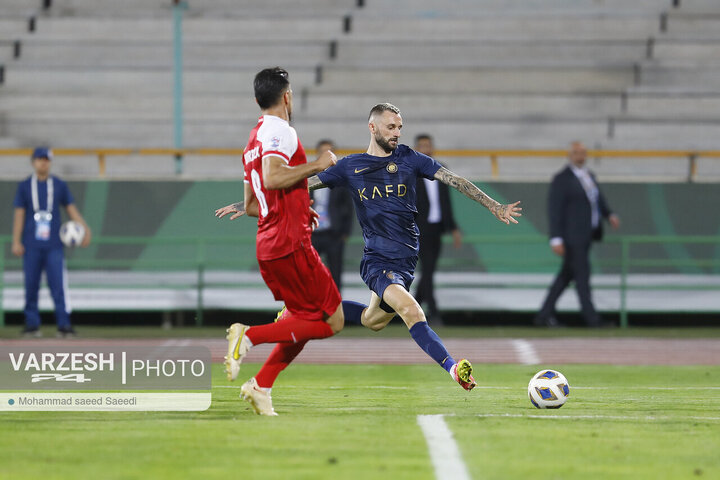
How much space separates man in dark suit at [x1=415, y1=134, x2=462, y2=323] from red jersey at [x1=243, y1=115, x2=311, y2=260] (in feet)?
25.5

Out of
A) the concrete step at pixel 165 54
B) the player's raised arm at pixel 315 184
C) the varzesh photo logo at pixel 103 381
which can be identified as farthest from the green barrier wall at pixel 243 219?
the player's raised arm at pixel 315 184

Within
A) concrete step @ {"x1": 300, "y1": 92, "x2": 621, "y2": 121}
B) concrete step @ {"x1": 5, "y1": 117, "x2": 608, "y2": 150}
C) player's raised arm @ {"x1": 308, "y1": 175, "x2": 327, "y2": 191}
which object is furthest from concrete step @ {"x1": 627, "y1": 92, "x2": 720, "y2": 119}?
player's raised arm @ {"x1": 308, "y1": 175, "x2": 327, "y2": 191}

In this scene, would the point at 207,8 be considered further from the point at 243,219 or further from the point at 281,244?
the point at 281,244

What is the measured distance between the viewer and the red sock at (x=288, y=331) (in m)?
6.42

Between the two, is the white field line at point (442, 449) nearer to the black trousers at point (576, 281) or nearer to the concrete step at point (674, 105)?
the black trousers at point (576, 281)

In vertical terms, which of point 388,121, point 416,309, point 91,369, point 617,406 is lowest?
point 91,369

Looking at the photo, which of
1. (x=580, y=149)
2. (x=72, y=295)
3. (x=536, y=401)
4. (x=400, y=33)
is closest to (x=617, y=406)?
(x=536, y=401)

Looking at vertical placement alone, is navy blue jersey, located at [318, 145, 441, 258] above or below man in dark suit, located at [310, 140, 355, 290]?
above

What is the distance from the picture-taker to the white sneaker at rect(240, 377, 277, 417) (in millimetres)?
6328

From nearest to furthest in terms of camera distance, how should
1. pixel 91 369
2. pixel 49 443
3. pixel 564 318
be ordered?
1. pixel 49 443
2. pixel 91 369
3. pixel 564 318

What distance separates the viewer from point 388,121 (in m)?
7.31

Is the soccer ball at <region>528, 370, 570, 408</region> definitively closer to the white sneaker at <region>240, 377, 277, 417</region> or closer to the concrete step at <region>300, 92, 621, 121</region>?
the white sneaker at <region>240, 377, 277, 417</region>

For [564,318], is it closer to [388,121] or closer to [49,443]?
[388,121]

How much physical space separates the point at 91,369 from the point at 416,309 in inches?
142
